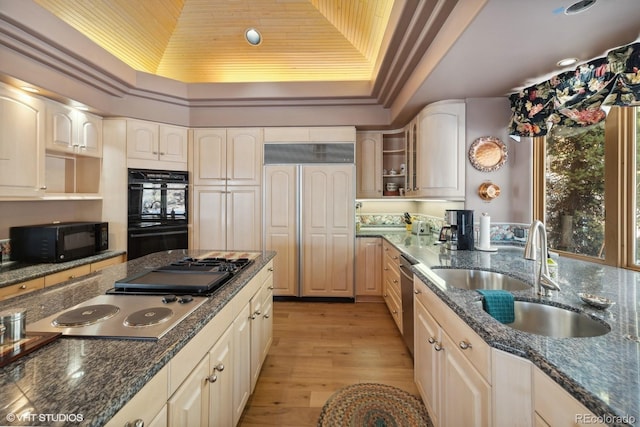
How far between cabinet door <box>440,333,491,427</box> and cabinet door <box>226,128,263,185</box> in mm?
2993

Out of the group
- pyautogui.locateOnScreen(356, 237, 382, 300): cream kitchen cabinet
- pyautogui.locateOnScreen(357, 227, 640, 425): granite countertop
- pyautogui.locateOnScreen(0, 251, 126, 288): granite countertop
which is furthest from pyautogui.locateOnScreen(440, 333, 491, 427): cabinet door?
pyautogui.locateOnScreen(0, 251, 126, 288): granite countertop

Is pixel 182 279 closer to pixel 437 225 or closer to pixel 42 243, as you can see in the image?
pixel 42 243

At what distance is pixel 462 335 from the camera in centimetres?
118

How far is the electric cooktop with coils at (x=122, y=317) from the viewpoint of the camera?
34.9 inches

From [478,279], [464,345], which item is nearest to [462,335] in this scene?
[464,345]

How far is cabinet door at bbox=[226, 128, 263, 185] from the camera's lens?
144 inches

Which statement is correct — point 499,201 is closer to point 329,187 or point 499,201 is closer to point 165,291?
point 329,187

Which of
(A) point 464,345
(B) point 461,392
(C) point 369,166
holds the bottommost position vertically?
(B) point 461,392

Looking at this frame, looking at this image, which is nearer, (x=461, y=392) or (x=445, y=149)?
(x=461, y=392)

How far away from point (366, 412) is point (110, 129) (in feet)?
12.7

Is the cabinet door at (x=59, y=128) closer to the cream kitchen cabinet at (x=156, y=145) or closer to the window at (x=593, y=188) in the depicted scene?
the cream kitchen cabinet at (x=156, y=145)

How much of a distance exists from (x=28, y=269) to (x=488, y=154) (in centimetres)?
419

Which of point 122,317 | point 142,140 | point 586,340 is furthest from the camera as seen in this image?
point 142,140

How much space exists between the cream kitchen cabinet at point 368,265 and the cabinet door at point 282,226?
864mm
